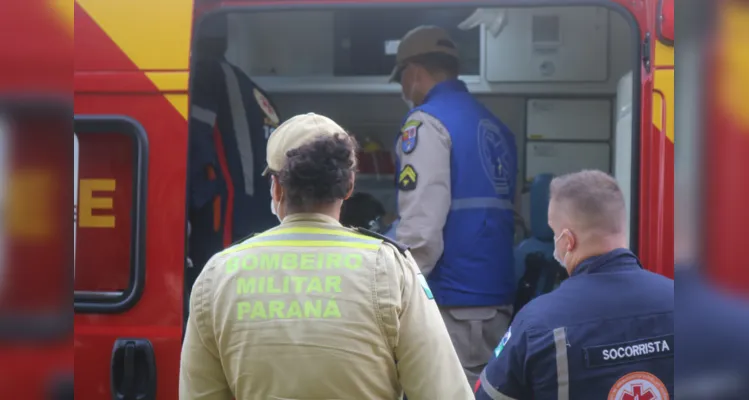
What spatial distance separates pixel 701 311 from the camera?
0.65m

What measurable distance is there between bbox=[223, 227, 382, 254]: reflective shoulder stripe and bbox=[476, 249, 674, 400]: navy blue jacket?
1.26 ft

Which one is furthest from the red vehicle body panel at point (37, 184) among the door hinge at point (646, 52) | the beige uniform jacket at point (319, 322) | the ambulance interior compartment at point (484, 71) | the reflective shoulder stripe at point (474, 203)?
the ambulance interior compartment at point (484, 71)

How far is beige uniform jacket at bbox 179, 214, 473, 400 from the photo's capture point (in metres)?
1.32

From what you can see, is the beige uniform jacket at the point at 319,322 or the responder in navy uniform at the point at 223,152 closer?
the beige uniform jacket at the point at 319,322

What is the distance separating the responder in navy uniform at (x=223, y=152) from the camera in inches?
99.0

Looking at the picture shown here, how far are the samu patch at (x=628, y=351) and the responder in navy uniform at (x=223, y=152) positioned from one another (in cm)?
147

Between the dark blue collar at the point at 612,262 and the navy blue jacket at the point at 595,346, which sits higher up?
the dark blue collar at the point at 612,262

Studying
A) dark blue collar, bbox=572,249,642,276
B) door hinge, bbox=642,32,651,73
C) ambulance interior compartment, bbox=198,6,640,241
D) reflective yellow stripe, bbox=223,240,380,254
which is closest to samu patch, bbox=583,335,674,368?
dark blue collar, bbox=572,249,642,276

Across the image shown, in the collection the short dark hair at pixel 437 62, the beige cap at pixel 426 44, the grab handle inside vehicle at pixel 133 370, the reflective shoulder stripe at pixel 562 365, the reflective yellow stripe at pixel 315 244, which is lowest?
the grab handle inside vehicle at pixel 133 370

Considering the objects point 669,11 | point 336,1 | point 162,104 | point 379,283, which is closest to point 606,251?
point 379,283

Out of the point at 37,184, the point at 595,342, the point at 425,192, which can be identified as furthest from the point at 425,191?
the point at 37,184

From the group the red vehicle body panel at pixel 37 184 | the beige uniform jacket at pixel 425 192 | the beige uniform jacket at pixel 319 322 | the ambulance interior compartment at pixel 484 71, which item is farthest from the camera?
the ambulance interior compartment at pixel 484 71

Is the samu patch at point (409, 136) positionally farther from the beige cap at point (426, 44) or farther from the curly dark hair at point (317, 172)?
the curly dark hair at point (317, 172)

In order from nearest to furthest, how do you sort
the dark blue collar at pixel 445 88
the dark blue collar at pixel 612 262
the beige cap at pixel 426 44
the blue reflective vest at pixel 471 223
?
the dark blue collar at pixel 612 262 < the blue reflective vest at pixel 471 223 < the dark blue collar at pixel 445 88 < the beige cap at pixel 426 44
